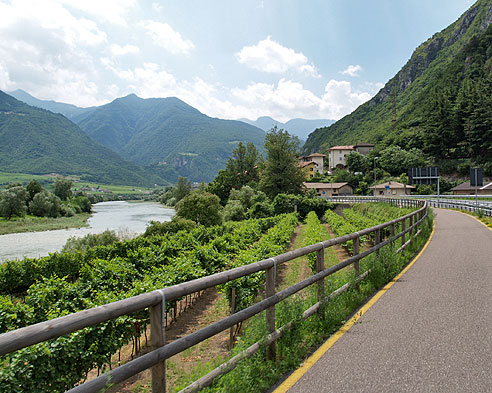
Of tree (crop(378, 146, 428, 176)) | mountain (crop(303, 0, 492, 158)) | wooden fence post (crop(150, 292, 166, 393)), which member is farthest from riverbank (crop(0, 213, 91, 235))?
mountain (crop(303, 0, 492, 158))

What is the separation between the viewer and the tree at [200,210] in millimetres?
52188

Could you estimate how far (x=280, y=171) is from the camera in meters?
69.8

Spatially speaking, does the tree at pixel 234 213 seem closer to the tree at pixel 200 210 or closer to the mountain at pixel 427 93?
the tree at pixel 200 210

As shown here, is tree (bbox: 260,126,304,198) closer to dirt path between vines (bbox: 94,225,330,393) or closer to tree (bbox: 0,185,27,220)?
tree (bbox: 0,185,27,220)

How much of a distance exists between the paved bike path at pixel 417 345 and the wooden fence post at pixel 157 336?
1357mm

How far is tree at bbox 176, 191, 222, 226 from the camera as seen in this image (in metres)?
52.2

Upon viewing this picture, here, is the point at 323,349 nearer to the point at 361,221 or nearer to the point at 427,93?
the point at 361,221

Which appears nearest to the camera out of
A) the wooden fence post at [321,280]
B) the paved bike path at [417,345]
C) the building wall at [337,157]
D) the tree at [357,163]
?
the paved bike path at [417,345]

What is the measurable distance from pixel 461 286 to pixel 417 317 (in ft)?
8.35

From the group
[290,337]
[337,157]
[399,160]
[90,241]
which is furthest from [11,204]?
[337,157]

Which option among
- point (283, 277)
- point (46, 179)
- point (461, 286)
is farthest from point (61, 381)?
point (46, 179)

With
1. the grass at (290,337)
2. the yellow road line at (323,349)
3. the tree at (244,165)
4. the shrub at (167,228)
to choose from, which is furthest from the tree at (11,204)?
the yellow road line at (323,349)

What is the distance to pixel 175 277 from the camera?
888 centimetres

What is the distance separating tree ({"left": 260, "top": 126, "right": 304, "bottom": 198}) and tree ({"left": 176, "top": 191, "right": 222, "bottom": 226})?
56.4 feet
